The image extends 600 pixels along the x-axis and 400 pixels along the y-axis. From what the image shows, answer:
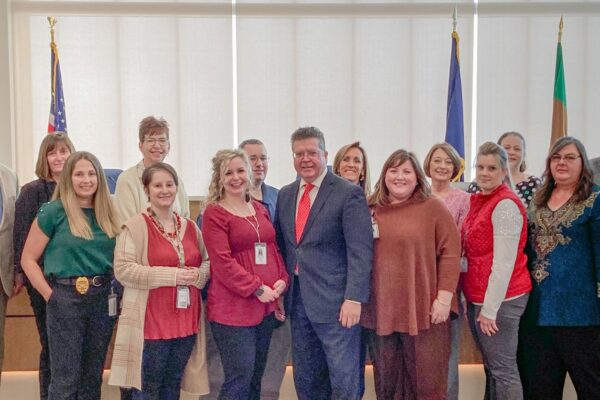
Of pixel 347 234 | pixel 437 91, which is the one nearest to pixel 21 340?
pixel 347 234

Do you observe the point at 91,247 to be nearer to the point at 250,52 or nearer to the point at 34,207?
the point at 34,207

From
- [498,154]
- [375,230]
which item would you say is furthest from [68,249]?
[498,154]

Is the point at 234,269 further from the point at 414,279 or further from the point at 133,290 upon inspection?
the point at 414,279

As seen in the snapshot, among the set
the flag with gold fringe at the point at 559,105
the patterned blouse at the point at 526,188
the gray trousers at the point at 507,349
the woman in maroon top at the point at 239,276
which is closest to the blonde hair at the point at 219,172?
the woman in maroon top at the point at 239,276

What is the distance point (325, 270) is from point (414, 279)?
1.41 ft

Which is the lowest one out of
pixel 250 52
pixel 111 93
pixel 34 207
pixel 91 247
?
pixel 91 247

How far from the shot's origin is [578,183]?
8.41ft

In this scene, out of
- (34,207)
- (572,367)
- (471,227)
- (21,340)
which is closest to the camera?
(572,367)

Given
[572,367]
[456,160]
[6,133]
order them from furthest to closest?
[6,133] → [456,160] → [572,367]

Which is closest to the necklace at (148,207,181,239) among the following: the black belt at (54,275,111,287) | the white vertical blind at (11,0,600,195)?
the black belt at (54,275,111,287)

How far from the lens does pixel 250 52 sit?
5.96m

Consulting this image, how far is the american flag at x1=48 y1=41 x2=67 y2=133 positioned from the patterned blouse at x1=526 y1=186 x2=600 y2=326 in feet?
15.6

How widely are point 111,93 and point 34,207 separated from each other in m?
3.34

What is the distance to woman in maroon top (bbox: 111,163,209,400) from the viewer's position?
2523 mm
